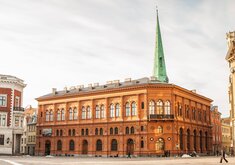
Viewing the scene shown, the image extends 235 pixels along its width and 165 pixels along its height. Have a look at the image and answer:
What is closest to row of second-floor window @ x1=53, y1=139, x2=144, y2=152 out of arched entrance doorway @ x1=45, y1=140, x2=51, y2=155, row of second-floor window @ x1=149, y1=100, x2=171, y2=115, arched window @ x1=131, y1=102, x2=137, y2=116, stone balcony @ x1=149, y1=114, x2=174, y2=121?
arched entrance doorway @ x1=45, y1=140, x2=51, y2=155

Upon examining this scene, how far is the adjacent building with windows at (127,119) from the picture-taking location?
68250 millimetres

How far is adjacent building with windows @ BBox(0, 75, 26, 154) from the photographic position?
2803 inches

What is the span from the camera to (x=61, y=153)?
80.8 metres

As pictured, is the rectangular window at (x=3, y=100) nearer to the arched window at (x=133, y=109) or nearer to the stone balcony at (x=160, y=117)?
the arched window at (x=133, y=109)

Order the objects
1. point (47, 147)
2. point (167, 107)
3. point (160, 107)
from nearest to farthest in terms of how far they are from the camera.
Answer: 1. point (160, 107)
2. point (167, 107)
3. point (47, 147)

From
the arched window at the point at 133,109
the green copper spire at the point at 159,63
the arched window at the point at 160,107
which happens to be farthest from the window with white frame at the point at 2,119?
the green copper spire at the point at 159,63

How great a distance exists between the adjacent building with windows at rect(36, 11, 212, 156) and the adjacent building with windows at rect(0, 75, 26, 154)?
11.6m

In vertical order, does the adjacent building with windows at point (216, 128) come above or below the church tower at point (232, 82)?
below

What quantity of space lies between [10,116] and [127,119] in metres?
23.9

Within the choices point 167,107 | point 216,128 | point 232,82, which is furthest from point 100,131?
point 216,128

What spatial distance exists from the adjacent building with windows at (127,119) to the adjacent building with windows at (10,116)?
11647 millimetres

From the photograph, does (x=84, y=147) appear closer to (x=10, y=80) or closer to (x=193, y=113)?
(x=10, y=80)

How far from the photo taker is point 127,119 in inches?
2822

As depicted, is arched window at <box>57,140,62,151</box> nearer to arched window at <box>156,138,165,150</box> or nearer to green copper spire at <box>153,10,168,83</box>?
arched window at <box>156,138,165,150</box>
